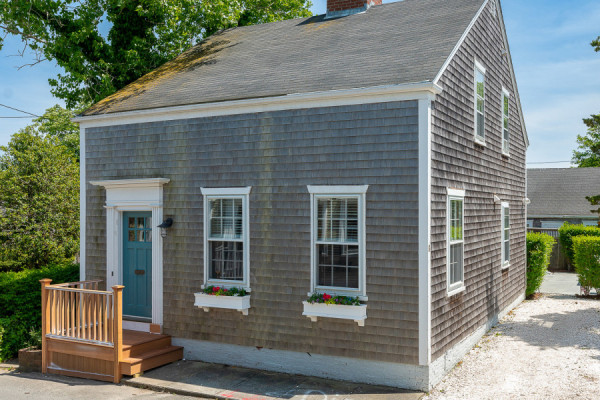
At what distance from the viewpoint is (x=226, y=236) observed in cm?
871

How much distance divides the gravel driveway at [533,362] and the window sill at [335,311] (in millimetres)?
1380

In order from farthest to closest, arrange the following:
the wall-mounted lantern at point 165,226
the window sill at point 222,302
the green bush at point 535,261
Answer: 1. the green bush at point 535,261
2. the wall-mounted lantern at point 165,226
3. the window sill at point 222,302

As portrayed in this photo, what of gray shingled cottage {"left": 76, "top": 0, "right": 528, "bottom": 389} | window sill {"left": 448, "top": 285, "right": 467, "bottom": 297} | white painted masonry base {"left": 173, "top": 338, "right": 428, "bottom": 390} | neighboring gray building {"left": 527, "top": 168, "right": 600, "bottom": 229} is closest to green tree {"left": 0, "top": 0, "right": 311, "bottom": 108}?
gray shingled cottage {"left": 76, "top": 0, "right": 528, "bottom": 389}

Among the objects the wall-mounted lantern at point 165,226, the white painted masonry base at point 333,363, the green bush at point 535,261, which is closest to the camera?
the white painted masonry base at point 333,363

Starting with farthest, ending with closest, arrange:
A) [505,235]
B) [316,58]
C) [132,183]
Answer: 1. [505,235]
2. [316,58]
3. [132,183]

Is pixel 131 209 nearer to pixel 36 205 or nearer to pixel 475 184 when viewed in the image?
pixel 36 205

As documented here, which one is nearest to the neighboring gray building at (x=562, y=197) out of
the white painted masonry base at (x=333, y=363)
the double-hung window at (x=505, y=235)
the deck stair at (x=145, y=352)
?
the double-hung window at (x=505, y=235)

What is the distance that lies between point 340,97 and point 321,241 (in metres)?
2.19

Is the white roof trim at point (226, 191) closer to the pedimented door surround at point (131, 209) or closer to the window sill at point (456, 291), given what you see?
the pedimented door surround at point (131, 209)

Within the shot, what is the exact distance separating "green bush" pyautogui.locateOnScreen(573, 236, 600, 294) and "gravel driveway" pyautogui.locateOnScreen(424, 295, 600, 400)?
90.9 inches

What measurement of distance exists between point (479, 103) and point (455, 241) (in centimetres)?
328

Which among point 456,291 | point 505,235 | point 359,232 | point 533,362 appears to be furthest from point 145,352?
point 505,235

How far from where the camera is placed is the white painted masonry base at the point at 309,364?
286 inches

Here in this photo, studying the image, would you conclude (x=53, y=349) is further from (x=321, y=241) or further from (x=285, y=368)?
(x=321, y=241)
